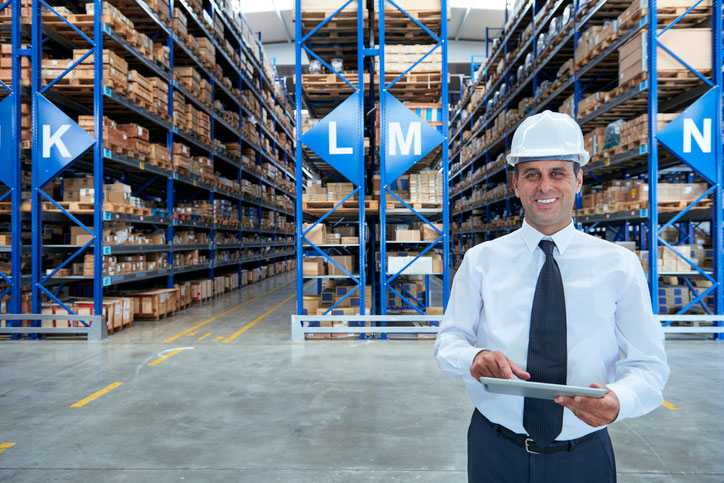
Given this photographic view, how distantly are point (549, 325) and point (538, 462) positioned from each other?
1.38 ft

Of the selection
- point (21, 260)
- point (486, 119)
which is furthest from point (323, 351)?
point (486, 119)

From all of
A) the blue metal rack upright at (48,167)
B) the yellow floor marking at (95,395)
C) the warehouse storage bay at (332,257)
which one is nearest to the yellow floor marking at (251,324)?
the warehouse storage bay at (332,257)

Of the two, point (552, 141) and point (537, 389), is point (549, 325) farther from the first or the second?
point (552, 141)

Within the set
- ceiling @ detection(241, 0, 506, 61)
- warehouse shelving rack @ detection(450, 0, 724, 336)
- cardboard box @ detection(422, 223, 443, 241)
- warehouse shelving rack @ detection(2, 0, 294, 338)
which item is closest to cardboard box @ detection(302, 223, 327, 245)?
cardboard box @ detection(422, 223, 443, 241)

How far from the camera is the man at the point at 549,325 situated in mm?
1425

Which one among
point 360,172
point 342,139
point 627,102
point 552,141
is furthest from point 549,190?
point 627,102

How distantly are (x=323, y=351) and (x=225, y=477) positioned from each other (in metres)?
3.76

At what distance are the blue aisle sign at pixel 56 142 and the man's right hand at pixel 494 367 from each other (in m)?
7.91

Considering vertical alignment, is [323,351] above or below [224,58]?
below

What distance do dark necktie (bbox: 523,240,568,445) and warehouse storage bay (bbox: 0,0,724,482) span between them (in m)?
0.03

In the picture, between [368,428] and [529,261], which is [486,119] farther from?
[529,261]

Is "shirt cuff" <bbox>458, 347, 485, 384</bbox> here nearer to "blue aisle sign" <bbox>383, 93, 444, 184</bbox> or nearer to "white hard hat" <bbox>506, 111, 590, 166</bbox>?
"white hard hat" <bbox>506, 111, 590, 166</bbox>

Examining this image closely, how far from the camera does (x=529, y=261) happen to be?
158 centimetres

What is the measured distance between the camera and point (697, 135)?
7355 millimetres
